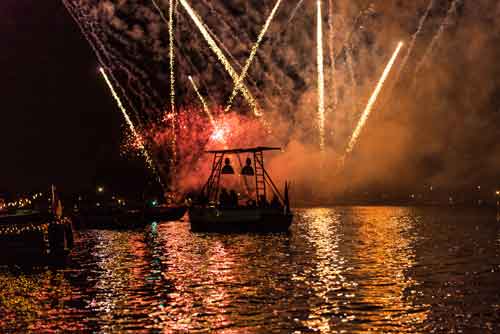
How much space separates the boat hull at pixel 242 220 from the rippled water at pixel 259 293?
2016cm

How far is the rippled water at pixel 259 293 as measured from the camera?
20.5 m

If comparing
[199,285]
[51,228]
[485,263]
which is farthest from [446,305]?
[51,228]

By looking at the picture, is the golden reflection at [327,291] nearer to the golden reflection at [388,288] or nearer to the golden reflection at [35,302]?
the golden reflection at [388,288]

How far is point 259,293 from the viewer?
86.0 feet

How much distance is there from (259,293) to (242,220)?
39.4 m

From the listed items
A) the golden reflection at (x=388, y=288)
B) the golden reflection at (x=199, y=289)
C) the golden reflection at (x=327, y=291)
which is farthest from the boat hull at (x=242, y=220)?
the golden reflection at (x=327, y=291)

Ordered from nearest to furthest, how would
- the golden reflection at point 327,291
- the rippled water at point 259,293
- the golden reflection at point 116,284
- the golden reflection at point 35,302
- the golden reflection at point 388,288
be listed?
the rippled water at point 259,293, the golden reflection at point 35,302, the golden reflection at point 327,291, the golden reflection at point 388,288, the golden reflection at point 116,284

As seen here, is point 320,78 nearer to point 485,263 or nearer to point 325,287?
point 485,263

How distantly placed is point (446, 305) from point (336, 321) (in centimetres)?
480

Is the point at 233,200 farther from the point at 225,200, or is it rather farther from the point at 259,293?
the point at 259,293

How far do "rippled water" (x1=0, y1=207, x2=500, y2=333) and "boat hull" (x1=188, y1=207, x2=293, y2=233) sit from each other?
66.2ft

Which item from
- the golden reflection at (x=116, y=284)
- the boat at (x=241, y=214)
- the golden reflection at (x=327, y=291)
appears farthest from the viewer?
the boat at (x=241, y=214)

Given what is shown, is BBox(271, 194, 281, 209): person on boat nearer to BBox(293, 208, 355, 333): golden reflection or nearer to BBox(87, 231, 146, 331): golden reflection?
BBox(87, 231, 146, 331): golden reflection

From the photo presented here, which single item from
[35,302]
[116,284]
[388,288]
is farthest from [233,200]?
[35,302]
